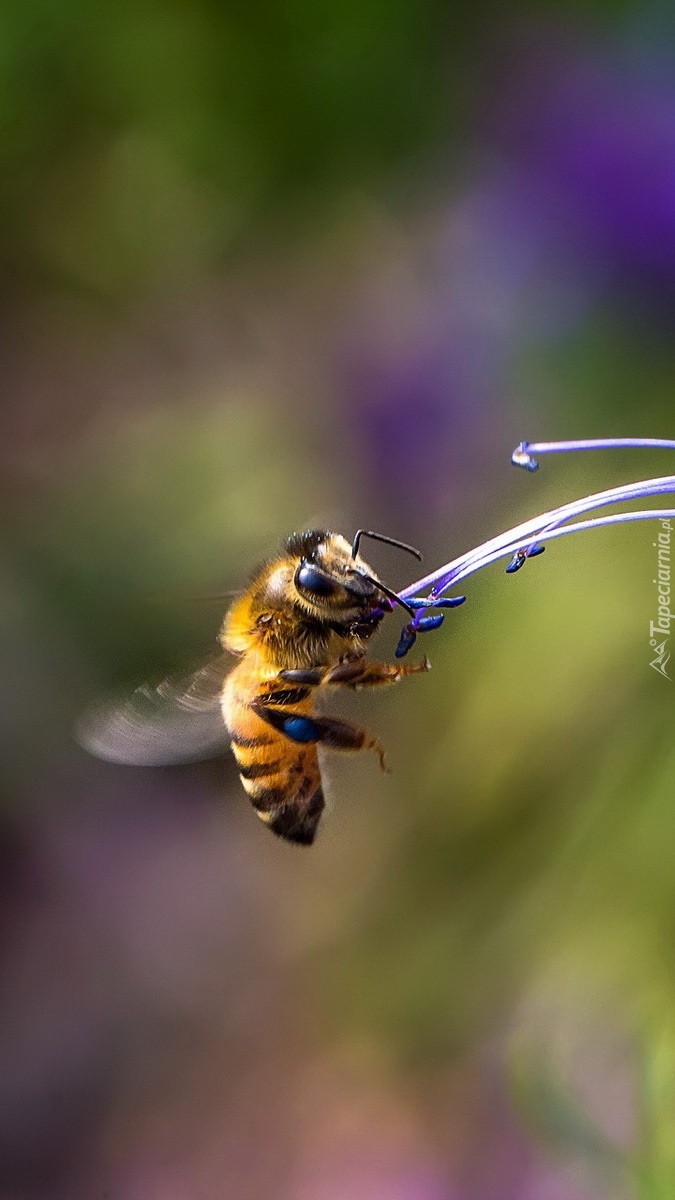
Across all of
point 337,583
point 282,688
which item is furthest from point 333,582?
point 282,688

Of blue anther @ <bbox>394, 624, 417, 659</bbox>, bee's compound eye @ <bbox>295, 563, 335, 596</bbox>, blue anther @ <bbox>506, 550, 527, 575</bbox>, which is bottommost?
blue anther @ <bbox>394, 624, 417, 659</bbox>

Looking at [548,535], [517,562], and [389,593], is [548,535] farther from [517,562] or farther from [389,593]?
[389,593]

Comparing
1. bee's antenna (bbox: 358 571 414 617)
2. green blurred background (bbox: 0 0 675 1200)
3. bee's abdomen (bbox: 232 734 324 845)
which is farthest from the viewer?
green blurred background (bbox: 0 0 675 1200)

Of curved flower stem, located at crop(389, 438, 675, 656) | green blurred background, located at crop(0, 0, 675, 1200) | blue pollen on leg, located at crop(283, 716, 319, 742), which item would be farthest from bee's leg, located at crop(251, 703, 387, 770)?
green blurred background, located at crop(0, 0, 675, 1200)

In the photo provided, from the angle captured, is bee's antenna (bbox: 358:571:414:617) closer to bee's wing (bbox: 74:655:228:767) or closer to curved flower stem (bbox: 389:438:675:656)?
curved flower stem (bbox: 389:438:675:656)

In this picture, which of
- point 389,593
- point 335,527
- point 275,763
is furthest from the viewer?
point 335,527

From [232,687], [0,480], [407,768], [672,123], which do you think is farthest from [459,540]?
[232,687]
